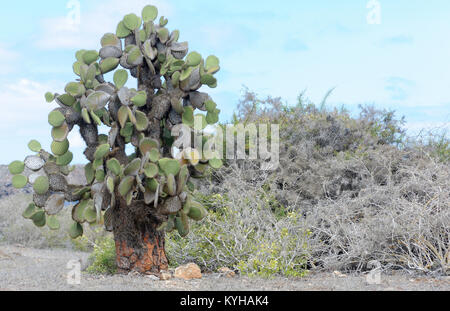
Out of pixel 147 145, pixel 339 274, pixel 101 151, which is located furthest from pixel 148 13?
pixel 339 274

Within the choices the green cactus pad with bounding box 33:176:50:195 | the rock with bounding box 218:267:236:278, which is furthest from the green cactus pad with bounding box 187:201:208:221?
the green cactus pad with bounding box 33:176:50:195

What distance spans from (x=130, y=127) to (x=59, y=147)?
803mm

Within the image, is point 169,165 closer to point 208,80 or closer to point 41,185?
point 208,80

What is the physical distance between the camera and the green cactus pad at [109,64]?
5840 millimetres

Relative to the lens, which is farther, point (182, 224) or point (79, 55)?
point (79, 55)

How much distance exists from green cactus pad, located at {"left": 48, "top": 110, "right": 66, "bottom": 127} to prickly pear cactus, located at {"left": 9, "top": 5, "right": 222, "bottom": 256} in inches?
0.4

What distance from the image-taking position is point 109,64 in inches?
231

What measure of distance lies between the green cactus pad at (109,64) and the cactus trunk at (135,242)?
152cm

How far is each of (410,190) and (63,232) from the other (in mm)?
8123

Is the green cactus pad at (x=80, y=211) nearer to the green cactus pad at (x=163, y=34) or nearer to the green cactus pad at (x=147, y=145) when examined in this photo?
the green cactus pad at (x=147, y=145)

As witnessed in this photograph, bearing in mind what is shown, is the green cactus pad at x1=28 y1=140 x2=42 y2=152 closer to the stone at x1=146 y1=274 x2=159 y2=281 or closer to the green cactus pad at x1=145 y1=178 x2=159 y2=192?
the green cactus pad at x1=145 y1=178 x2=159 y2=192

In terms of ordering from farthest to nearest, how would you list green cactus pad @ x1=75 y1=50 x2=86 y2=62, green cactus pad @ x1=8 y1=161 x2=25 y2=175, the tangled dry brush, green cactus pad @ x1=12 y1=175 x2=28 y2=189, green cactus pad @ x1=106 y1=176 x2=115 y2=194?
the tangled dry brush < green cactus pad @ x1=75 y1=50 x2=86 y2=62 < green cactus pad @ x1=8 y1=161 x2=25 y2=175 < green cactus pad @ x1=12 y1=175 x2=28 y2=189 < green cactus pad @ x1=106 y1=176 x2=115 y2=194

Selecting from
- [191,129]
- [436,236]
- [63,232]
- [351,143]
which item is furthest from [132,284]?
[63,232]

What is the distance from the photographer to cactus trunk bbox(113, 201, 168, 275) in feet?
19.5
